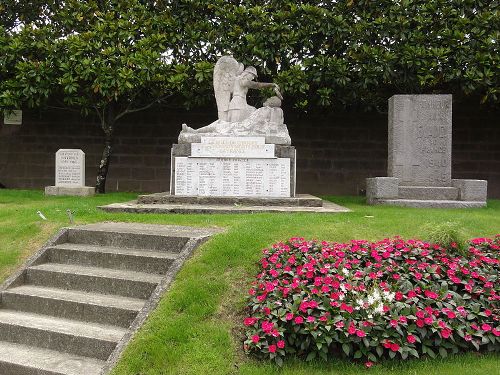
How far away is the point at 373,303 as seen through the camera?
328 centimetres

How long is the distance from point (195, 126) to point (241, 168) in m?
5.36

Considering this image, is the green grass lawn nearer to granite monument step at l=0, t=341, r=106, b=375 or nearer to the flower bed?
the flower bed

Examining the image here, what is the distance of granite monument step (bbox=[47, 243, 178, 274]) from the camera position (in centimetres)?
421

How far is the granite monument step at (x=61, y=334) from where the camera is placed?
3.40 metres

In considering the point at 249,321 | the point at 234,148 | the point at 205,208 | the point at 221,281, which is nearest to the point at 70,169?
the point at 234,148

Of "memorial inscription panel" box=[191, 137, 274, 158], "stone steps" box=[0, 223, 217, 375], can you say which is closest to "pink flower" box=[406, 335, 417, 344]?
Answer: "stone steps" box=[0, 223, 217, 375]

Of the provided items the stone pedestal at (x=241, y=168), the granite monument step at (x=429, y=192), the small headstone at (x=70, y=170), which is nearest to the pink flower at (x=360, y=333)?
the stone pedestal at (x=241, y=168)

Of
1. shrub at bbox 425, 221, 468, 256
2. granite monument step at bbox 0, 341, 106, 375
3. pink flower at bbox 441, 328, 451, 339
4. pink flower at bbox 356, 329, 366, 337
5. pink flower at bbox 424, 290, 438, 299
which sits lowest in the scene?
granite monument step at bbox 0, 341, 106, 375

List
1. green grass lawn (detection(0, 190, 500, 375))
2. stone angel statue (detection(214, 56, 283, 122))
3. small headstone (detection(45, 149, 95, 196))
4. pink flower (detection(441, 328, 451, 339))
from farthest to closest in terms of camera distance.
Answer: small headstone (detection(45, 149, 95, 196)) → stone angel statue (detection(214, 56, 283, 122)) → pink flower (detection(441, 328, 451, 339)) → green grass lawn (detection(0, 190, 500, 375))

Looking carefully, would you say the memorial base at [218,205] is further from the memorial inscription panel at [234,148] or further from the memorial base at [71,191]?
the memorial base at [71,191]

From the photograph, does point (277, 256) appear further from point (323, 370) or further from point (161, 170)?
point (161, 170)

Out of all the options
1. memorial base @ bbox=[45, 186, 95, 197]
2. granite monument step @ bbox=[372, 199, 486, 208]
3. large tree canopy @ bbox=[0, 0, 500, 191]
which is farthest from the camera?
memorial base @ bbox=[45, 186, 95, 197]

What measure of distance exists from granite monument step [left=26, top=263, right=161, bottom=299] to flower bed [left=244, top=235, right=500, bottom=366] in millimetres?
1003

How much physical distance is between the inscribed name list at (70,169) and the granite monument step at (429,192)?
22.2 ft
